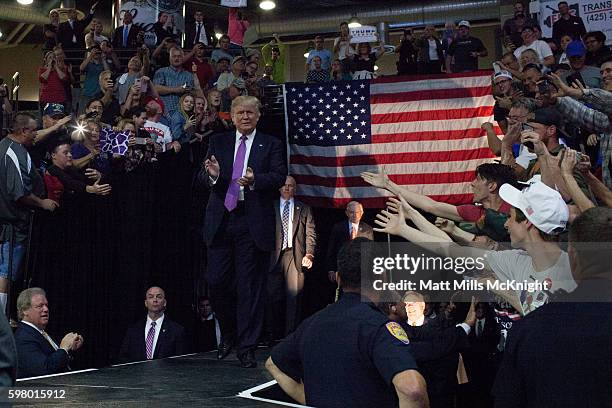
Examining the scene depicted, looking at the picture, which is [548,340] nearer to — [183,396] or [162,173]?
[183,396]

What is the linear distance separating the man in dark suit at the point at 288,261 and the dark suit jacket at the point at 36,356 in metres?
2.83

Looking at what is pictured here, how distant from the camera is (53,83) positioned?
12469 millimetres

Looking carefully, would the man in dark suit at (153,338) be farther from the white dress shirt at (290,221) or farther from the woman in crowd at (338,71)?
the woman in crowd at (338,71)

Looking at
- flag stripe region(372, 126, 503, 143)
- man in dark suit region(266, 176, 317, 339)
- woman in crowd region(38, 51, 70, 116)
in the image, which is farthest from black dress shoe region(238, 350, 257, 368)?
woman in crowd region(38, 51, 70, 116)

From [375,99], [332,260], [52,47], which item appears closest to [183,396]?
[332,260]

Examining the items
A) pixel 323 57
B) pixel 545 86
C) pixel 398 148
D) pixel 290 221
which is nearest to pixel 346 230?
pixel 290 221

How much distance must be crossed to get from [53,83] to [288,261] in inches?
198

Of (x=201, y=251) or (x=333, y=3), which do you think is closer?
(x=201, y=251)

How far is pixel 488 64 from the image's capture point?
2142 centimetres

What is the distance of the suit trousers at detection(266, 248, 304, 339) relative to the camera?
29.9 feet

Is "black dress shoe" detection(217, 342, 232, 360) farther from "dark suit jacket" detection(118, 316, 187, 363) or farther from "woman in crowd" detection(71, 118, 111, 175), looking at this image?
"woman in crowd" detection(71, 118, 111, 175)

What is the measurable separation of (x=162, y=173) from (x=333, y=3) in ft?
46.8

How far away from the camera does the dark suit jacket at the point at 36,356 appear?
6406mm

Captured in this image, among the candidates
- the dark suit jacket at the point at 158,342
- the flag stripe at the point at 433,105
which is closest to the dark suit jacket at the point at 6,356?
the dark suit jacket at the point at 158,342
